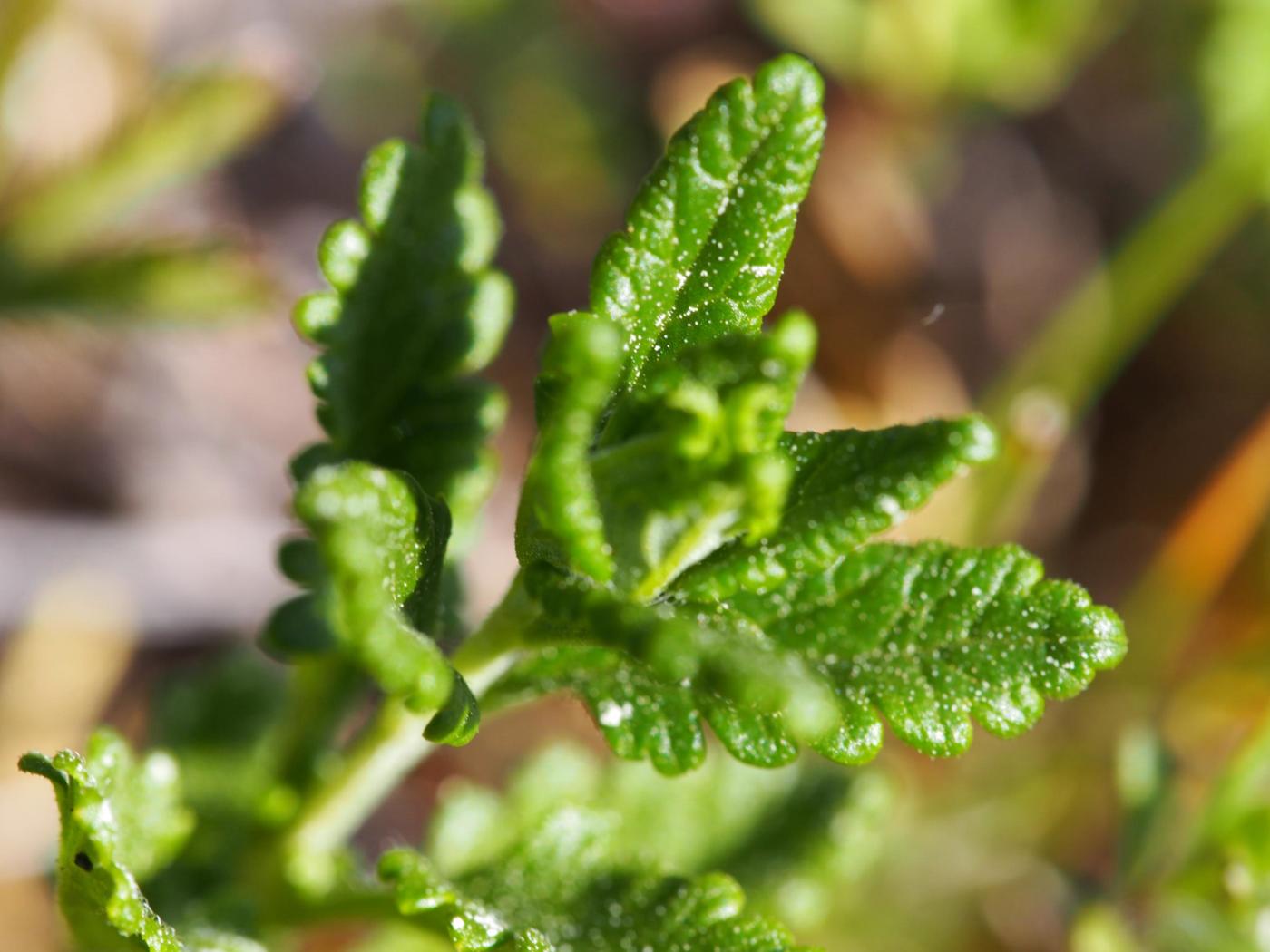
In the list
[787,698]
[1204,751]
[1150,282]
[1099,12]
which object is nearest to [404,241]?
[787,698]

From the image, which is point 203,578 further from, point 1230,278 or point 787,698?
point 1230,278

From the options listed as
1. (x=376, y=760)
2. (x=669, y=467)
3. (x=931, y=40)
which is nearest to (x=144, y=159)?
(x=376, y=760)

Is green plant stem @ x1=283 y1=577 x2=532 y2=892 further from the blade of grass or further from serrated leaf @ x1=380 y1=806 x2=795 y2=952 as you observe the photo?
the blade of grass

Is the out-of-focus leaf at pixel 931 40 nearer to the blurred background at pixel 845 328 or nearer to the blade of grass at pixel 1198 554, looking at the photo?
the blurred background at pixel 845 328

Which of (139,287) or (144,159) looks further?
(144,159)

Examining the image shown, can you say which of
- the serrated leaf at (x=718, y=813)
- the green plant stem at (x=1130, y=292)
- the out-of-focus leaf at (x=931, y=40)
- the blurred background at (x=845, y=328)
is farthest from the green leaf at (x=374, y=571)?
the out-of-focus leaf at (x=931, y=40)

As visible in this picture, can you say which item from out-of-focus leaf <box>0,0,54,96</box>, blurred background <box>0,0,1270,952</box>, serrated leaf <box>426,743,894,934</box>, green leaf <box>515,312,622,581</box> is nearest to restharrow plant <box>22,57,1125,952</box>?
green leaf <box>515,312,622,581</box>

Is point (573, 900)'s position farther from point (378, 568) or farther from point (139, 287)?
point (139, 287)
